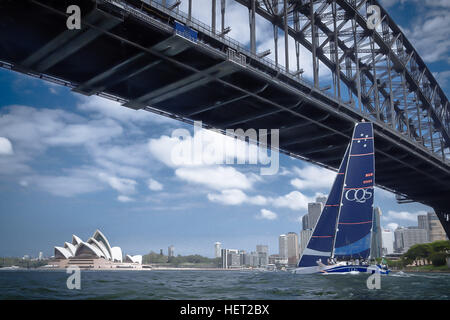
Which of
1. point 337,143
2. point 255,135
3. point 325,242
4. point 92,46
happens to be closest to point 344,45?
point 337,143

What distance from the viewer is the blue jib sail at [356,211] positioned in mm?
30719

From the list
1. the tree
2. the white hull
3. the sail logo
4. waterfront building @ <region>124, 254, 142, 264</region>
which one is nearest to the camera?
the white hull

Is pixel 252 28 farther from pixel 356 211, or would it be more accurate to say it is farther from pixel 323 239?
pixel 323 239

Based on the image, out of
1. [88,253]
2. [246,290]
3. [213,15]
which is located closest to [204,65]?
[213,15]

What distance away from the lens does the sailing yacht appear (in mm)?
30562

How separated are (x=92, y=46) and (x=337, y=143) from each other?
95.4ft

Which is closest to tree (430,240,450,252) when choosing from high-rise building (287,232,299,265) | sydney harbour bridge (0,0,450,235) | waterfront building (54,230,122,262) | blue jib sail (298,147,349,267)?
sydney harbour bridge (0,0,450,235)

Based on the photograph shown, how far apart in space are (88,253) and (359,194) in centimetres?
9597

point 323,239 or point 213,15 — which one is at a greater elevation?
point 213,15

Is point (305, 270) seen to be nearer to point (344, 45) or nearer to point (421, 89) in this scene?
point (344, 45)

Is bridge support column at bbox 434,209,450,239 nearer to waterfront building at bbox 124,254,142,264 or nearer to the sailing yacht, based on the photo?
the sailing yacht

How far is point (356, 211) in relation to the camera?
31094 mm

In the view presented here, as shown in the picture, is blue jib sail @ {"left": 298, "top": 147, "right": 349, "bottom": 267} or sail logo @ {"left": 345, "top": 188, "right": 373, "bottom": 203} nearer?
sail logo @ {"left": 345, "top": 188, "right": 373, "bottom": 203}

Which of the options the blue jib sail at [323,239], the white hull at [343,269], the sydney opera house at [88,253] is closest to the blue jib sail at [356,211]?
the white hull at [343,269]
